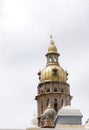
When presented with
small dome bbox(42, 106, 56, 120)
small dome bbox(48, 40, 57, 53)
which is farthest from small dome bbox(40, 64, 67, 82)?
small dome bbox(42, 106, 56, 120)

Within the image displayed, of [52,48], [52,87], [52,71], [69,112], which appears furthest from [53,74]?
[69,112]

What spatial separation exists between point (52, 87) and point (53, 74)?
2.70m

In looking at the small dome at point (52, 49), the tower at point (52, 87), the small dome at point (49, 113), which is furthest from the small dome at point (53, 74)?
the small dome at point (49, 113)

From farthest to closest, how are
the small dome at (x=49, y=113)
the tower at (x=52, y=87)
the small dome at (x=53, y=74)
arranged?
the small dome at (x=53, y=74), the tower at (x=52, y=87), the small dome at (x=49, y=113)

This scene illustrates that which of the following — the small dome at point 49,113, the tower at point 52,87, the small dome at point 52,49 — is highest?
the small dome at point 52,49

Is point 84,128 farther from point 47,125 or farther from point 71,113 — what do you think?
point 47,125

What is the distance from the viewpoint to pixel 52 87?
393 ft

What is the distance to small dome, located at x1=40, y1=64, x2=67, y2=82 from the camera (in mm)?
121188

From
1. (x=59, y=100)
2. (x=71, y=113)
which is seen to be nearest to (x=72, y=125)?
(x=71, y=113)

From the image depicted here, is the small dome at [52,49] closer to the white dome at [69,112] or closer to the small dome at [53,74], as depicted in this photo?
the small dome at [53,74]

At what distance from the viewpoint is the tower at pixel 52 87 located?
11831 centimetres

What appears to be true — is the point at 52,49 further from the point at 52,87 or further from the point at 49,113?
the point at 49,113

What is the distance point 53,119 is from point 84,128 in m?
20.9

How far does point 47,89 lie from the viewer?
120000 millimetres
